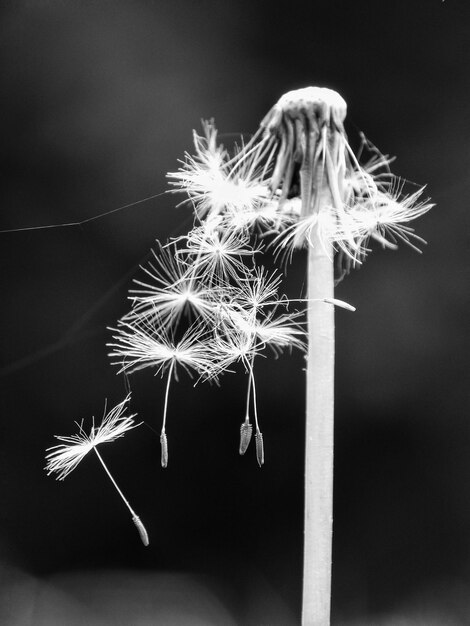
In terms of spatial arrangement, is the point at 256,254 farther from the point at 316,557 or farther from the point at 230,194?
the point at 316,557

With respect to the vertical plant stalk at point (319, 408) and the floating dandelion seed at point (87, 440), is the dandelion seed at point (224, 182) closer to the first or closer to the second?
the vertical plant stalk at point (319, 408)

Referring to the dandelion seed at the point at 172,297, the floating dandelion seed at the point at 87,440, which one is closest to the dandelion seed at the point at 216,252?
the dandelion seed at the point at 172,297

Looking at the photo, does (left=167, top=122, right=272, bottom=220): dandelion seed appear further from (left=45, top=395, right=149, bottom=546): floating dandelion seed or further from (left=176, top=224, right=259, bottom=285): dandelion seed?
(left=45, top=395, right=149, bottom=546): floating dandelion seed

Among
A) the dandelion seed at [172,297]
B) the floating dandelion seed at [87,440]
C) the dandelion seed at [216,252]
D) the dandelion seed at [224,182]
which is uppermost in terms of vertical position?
the dandelion seed at [224,182]

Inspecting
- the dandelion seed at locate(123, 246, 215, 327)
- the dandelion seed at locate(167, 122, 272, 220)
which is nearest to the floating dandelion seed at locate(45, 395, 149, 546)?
the dandelion seed at locate(123, 246, 215, 327)

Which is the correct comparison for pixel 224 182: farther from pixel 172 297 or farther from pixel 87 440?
pixel 87 440
